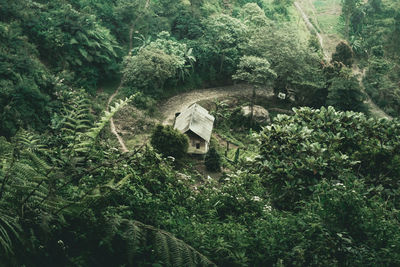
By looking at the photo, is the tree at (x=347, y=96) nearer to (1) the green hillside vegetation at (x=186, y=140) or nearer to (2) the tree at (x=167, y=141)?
(1) the green hillside vegetation at (x=186, y=140)

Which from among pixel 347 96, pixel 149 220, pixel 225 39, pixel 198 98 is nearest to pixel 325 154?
pixel 149 220

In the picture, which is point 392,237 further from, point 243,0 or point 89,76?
point 243,0

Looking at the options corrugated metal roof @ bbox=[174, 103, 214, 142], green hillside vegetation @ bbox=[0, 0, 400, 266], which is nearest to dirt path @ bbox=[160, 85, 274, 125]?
green hillside vegetation @ bbox=[0, 0, 400, 266]

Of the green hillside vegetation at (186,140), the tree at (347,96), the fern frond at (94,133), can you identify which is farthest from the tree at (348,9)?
the fern frond at (94,133)

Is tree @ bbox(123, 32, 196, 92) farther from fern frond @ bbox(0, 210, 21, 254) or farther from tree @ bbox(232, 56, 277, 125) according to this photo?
fern frond @ bbox(0, 210, 21, 254)

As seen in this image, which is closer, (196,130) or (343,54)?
(196,130)

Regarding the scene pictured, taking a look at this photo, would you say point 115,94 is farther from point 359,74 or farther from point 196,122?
point 359,74
